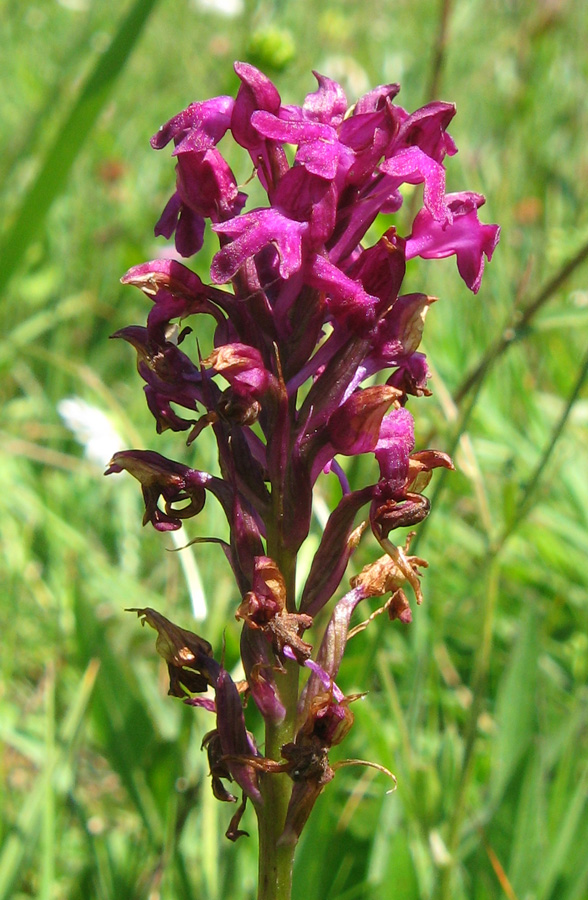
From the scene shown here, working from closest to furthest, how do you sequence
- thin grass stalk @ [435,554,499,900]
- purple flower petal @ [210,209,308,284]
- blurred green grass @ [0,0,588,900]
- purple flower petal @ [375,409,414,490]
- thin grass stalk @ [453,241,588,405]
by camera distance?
1. purple flower petal @ [210,209,308,284]
2. purple flower petal @ [375,409,414,490]
3. thin grass stalk @ [435,554,499,900]
4. blurred green grass @ [0,0,588,900]
5. thin grass stalk @ [453,241,588,405]

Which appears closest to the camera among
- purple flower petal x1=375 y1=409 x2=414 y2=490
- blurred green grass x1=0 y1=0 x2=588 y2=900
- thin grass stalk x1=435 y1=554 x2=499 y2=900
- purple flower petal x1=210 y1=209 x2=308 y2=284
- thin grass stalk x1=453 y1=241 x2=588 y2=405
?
purple flower petal x1=210 y1=209 x2=308 y2=284

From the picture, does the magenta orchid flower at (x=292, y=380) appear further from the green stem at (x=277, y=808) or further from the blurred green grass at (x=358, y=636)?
the blurred green grass at (x=358, y=636)

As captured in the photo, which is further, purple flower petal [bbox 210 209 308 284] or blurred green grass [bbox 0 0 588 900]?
blurred green grass [bbox 0 0 588 900]

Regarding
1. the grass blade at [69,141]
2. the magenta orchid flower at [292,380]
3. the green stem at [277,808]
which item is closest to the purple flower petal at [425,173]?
the magenta orchid flower at [292,380]

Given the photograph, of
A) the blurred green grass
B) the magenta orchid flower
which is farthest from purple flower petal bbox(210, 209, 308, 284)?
the blurred green grass

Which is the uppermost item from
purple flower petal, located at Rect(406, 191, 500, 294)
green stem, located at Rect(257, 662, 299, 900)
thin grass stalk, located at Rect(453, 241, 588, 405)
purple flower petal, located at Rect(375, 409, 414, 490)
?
thin grass stalk, located at Rect(453, 241, 588, 405)

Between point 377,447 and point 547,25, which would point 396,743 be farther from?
point 547,25

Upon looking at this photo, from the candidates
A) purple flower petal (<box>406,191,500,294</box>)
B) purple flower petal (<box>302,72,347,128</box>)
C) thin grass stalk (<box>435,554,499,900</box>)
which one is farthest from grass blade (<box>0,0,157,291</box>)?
thin grass stalk (<box>435,554,499,900</box>)

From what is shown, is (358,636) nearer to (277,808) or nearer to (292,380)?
(277,808)

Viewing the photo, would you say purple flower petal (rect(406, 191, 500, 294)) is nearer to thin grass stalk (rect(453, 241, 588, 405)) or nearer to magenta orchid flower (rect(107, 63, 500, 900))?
magenta orchid flower (rect(107, 63, 500, 900))

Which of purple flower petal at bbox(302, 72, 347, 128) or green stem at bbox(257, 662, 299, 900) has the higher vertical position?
purple flower petal at bbox(302, 72, 347, 128)

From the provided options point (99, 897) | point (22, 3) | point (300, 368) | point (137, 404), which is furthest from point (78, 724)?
point (22, 3)
